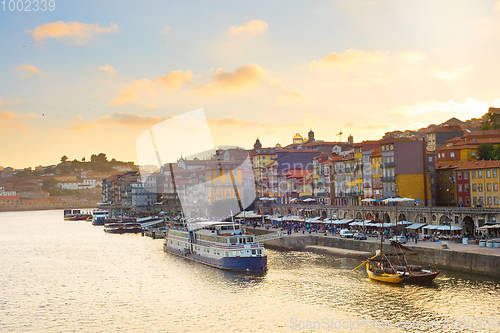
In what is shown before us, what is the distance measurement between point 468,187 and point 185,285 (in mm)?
40863

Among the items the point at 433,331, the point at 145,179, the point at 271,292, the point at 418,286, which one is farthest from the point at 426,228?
the point at 145,179

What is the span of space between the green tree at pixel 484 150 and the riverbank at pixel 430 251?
97.7ft

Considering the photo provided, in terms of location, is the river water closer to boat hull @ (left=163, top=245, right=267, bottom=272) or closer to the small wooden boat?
the small wooden boat

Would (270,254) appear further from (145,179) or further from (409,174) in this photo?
(145,179)

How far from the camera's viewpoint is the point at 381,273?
40.0 m

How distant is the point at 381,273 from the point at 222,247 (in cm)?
1538

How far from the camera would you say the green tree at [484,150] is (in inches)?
3019

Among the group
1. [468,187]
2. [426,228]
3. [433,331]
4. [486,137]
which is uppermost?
[486,137]

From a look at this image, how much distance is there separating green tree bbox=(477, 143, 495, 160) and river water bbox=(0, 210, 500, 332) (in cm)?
3722

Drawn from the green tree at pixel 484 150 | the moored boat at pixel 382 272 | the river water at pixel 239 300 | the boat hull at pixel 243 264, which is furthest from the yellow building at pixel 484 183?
the boat hull at pixel 243 264

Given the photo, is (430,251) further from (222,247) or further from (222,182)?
(222,182)

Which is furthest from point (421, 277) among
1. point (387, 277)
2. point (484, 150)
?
point (484, 150)

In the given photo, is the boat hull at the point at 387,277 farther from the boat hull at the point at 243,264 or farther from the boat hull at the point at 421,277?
the boat hull at the point at 243,264

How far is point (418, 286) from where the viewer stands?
38062 mm
